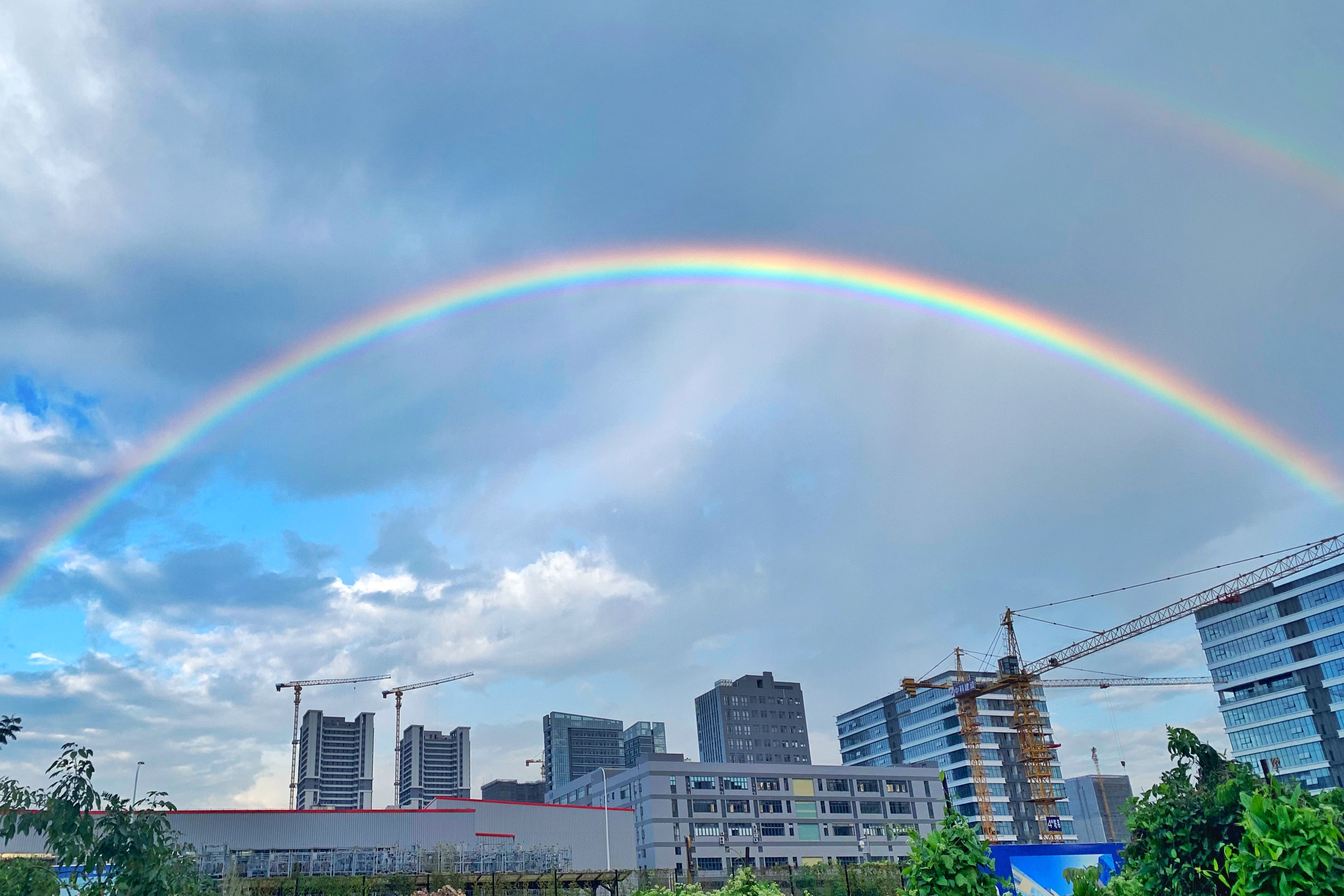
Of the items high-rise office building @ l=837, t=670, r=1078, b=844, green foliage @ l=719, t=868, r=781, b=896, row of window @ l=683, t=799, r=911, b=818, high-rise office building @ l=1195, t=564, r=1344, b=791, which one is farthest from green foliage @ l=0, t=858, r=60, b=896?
high-rise office building @ l=837, t=670, r=1078, b=844

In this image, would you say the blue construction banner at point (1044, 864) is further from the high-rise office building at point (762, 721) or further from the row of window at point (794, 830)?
the high-rise office building at point (762, 721)

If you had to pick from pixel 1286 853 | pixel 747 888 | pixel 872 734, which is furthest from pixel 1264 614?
pixel 1286 853

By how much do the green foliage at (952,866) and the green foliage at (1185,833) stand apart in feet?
11.2

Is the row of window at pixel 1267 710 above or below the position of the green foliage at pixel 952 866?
above

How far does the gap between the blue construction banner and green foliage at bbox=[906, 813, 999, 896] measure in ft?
31.1

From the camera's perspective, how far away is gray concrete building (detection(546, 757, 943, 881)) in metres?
102

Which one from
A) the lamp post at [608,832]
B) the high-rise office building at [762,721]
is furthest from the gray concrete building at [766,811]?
the high-rise office building at [762,721]

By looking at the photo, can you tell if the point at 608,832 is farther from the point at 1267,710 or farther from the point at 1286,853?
the point at 1286,853

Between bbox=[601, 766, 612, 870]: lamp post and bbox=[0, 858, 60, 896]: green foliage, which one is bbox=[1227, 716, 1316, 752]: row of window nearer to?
bbox=[601, 766, 612, 870]: lamp post

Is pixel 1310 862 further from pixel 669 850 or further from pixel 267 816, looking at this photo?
pixel 669 850

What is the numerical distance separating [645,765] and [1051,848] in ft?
292

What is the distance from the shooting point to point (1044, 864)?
19438mm

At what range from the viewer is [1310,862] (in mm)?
7418

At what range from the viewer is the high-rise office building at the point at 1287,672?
95625 millimetres
